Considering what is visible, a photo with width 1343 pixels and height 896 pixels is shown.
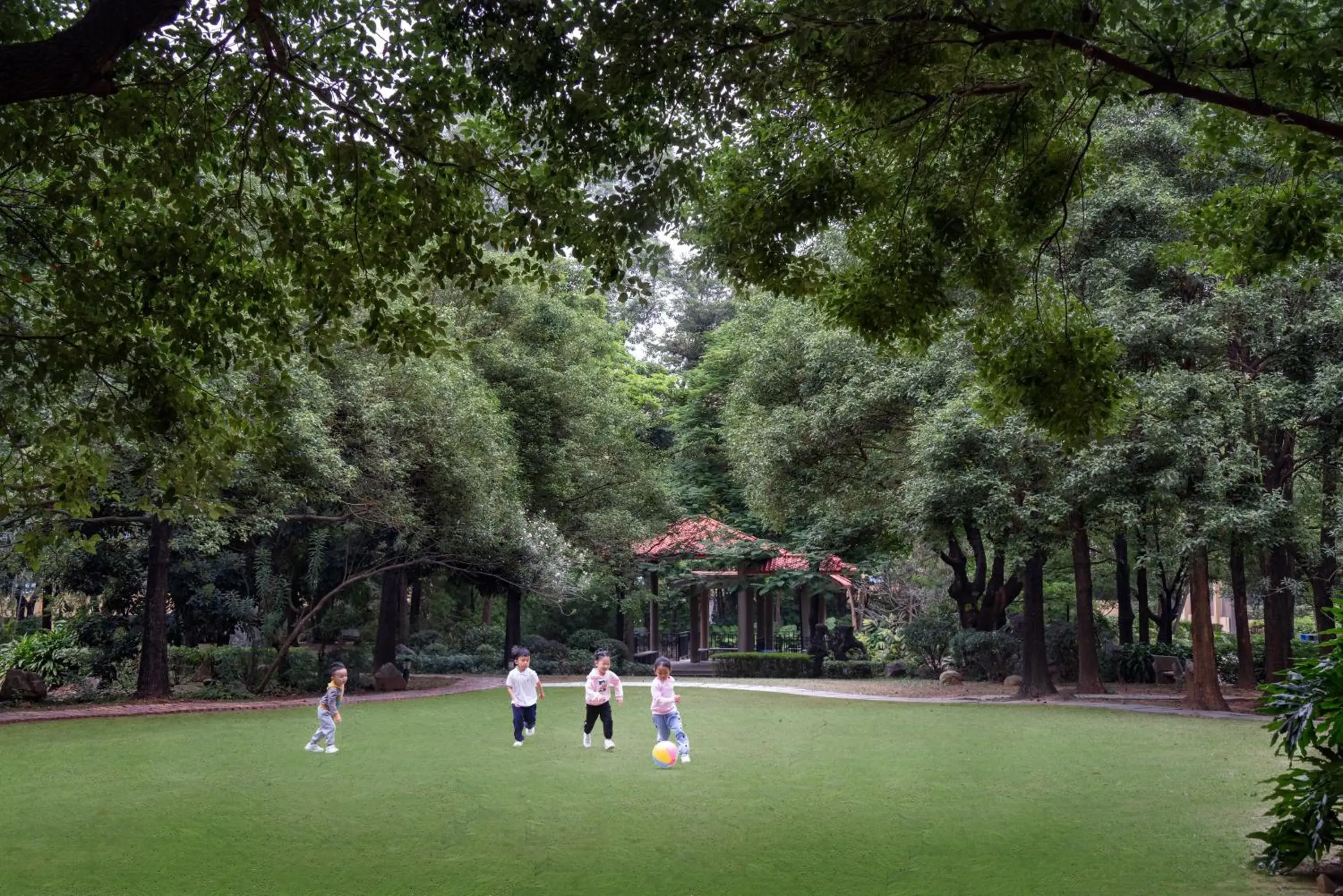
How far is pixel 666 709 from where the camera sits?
13133 mm

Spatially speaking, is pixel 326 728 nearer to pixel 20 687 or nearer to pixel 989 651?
pixel 20 687

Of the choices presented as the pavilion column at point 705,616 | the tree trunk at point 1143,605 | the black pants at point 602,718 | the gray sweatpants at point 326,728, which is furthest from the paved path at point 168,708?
the tree trunk at point 1143,605

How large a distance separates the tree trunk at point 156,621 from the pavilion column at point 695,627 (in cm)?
1749

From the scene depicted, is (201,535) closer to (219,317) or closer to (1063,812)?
(219,317)

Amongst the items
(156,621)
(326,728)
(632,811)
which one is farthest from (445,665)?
(632,811)

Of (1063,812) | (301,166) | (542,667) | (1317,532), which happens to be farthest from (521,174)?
(542,667)

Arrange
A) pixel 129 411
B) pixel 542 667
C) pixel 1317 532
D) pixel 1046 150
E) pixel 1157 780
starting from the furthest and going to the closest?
pixel 542 667 < pixel 1317 532 < pixel 1157 780 < pixel 1046 150 < pixel 129 411

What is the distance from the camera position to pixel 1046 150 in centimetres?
836

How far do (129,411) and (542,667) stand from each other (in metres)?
23.8

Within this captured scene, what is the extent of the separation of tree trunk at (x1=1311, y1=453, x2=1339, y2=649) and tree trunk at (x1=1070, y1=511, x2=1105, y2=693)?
4008 millimetres

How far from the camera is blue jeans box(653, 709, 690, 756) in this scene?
42.4 ft

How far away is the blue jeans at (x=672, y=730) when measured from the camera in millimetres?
12938

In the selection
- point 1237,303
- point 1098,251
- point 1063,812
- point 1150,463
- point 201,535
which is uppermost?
point 1098,251

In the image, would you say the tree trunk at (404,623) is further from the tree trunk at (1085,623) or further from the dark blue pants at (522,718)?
the tree trunk at (1085,623)
